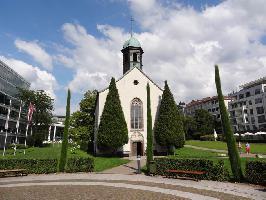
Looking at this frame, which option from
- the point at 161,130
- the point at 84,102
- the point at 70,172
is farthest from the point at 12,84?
the point at 70,172

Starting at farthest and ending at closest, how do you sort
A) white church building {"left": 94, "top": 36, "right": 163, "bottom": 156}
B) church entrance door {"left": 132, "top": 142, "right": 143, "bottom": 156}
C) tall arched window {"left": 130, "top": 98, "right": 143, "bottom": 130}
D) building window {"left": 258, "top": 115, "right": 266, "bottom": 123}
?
1. building window {"left": 258, "top": 115, "right": 266, "bottom": 123}
2. tall arched window {"left": 130, "top": 98, "right": 143, "bottom": 130}
3. white church building {"left": 94, "top": 36, "right": 163, "bottom": 156}
4. church entrance door {"left": 132, "top": 142, "right": 143, "bottom": 156}

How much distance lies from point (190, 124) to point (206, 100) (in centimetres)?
2961

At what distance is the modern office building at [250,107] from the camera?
81.8 meters

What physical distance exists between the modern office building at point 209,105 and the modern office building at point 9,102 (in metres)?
72.4

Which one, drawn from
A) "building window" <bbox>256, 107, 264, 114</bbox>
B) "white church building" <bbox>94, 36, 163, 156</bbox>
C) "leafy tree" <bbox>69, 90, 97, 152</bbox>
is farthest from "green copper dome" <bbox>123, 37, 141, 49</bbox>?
"building window" <bbox>256, 107, 264, 114</bbox>

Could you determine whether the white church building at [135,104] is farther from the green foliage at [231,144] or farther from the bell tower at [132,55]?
the green foliage at [231,144]

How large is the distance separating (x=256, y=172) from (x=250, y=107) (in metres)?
74.8

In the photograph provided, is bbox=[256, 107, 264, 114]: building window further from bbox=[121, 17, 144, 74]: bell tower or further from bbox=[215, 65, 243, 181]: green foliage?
bbox=[215, 65, 243, 181]: green foliage

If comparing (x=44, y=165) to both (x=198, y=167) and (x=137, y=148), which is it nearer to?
(x=198, y=167)

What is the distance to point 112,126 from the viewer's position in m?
38.9

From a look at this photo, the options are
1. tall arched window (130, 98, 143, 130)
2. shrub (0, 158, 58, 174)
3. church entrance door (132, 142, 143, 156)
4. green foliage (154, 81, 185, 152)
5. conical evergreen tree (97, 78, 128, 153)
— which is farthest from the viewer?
tall arched window (130, 98, 143, 130)

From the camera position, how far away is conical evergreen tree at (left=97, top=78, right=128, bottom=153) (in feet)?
126

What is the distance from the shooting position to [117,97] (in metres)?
40.7

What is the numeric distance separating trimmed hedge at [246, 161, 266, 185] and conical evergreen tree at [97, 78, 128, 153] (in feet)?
73.0
